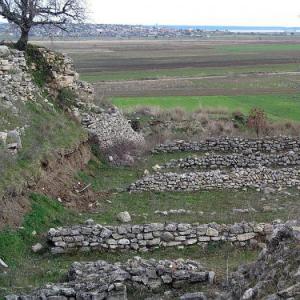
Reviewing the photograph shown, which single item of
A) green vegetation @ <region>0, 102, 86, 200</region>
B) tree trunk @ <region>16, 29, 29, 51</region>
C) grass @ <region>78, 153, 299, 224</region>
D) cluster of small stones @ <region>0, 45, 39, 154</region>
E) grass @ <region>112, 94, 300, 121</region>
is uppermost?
tree trunk @ <region>16, 29, 29, 51</region>

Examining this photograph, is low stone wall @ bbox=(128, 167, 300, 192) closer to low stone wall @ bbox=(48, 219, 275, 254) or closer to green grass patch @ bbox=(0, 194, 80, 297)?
green grass patch @ bbox=(0, 194, 80, 297)

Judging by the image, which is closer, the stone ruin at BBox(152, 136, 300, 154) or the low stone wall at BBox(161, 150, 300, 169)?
the low stone wall at BBox(161, 150, 300, 169)

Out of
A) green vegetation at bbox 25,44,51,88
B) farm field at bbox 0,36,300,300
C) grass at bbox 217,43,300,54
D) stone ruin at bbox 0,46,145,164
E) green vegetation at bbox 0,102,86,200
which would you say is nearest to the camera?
farm field at bbox 0,36,300,300

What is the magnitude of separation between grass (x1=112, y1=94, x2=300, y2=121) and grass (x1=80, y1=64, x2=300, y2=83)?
1719 cm

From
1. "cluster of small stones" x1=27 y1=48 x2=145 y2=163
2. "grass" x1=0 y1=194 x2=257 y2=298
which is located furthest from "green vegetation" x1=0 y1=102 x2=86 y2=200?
"grass" x1=0 y1=194 x2=257 y2=298

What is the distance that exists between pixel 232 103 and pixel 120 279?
1501 inches

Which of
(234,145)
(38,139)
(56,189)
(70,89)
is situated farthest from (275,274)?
(70,89)

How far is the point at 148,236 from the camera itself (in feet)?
48.5

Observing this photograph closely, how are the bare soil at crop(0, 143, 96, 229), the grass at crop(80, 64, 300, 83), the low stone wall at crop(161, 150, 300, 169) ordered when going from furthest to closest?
the grass at crop(80, 64, 300, 83)
the low stone wall at crop(161, 150, 300, 169)
the bare soil at crop(0, 143, 96, 229)

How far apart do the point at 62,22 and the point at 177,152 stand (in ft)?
30.9

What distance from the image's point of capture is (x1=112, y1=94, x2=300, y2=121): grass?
1720 inches

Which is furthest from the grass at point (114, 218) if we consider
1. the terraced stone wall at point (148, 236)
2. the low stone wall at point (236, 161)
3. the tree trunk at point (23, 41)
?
the tree trunk at point (23, 41)

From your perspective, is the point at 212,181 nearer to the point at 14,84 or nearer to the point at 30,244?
the point at 30,244

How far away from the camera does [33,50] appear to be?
95.9 feet
